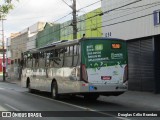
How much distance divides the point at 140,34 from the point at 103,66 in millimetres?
8701

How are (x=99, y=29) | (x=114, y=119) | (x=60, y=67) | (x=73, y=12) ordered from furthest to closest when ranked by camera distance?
(x=99, y=29) < (x=73, y=12) < (x=60, y=67) < (x=114, y=119)

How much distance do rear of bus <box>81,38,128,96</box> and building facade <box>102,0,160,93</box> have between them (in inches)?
239

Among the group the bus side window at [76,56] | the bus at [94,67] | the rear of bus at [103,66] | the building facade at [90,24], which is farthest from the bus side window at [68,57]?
the building facade at [90,24]

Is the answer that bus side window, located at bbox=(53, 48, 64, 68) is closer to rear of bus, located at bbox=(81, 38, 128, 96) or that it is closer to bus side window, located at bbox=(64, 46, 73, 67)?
bus side window, located at bbox=(64, 46, 73, 67)

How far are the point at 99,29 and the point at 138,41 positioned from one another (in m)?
5.89

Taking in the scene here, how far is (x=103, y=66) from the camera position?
63.5 ft

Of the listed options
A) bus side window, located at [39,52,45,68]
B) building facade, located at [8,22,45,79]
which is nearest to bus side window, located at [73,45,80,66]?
bus side window, located at [39,52,45,68]

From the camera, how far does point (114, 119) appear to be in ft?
45.4

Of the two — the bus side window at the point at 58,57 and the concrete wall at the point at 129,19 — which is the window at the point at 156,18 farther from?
the bus side window at the point at 58,57

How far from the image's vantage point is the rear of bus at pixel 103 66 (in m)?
19.0

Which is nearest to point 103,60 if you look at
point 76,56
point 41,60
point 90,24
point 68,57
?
point 76,56

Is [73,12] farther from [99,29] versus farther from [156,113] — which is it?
[156,113]

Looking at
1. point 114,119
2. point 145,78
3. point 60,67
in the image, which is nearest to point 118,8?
point 145,78

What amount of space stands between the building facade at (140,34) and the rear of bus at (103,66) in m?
6.06
